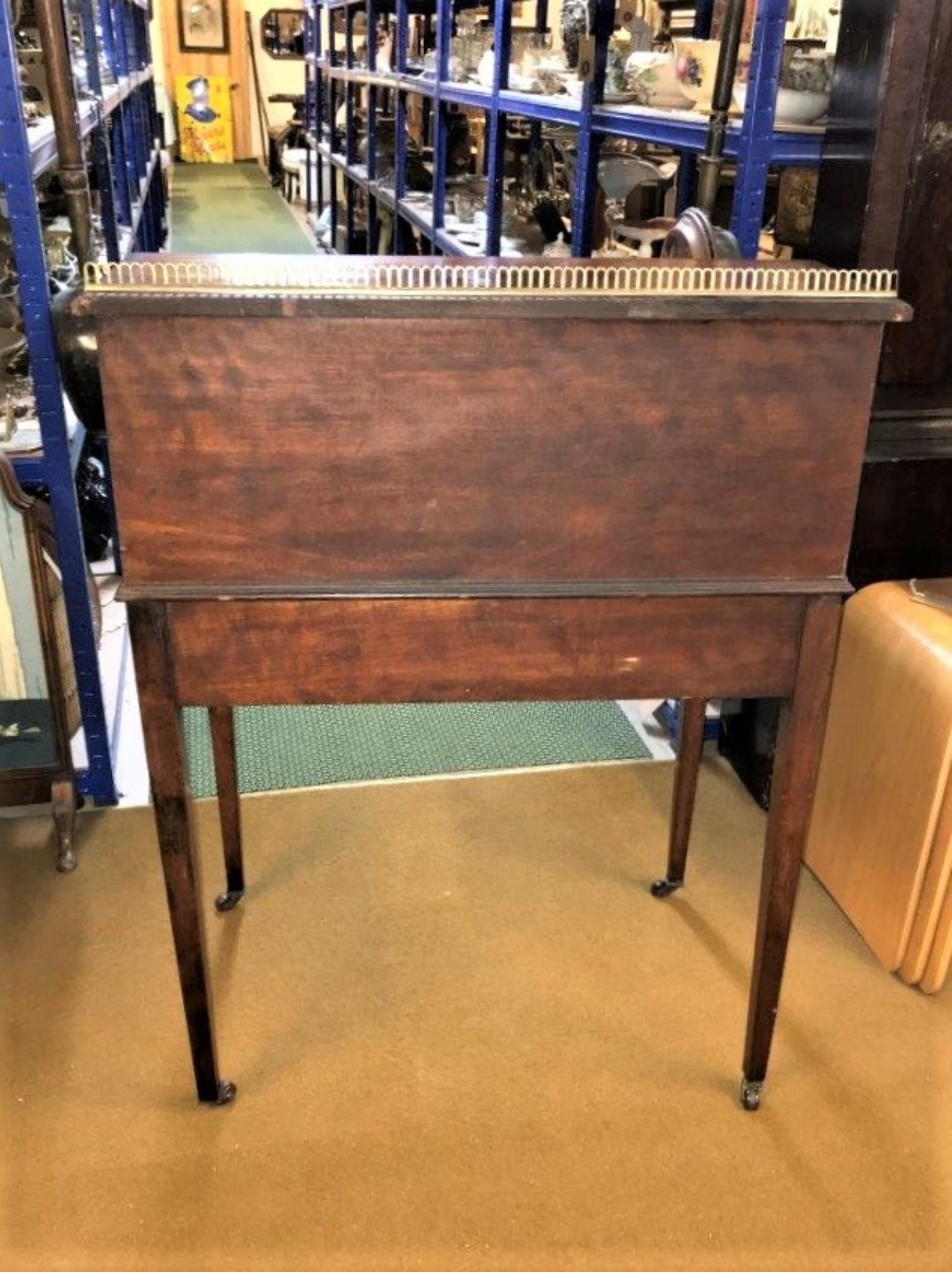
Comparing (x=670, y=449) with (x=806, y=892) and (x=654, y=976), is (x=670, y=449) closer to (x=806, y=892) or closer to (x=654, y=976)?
(x=654, y=976)

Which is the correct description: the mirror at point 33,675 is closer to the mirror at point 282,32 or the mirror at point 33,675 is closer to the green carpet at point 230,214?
the green carpet at point 230,214

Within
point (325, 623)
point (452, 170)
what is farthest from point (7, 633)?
point (452, 170)

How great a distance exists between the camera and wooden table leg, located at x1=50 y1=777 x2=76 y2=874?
6.29 ft

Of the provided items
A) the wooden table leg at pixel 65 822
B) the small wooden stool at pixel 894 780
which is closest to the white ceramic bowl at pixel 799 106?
the small wooden stool at pixel 894 780

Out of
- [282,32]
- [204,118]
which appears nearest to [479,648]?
[282,32]

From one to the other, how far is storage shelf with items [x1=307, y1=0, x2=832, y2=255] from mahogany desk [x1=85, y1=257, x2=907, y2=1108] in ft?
2.98

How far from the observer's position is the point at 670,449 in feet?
Answer: 3.56

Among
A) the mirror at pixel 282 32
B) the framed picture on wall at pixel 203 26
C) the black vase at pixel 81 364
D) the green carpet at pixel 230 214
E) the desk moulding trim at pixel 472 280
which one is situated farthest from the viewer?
the mirror at pixel 282 32

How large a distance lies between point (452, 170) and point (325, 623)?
380 cm

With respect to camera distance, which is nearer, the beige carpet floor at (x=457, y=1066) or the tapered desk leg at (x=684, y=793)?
the beige carpet floor at (x=457, y=1066)

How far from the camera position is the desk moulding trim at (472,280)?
3.26 feet

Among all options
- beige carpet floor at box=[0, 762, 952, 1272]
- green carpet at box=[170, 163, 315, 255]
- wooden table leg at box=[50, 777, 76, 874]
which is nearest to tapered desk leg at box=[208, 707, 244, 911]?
beige carpet floor at box=[0, 762, 952, 1272]

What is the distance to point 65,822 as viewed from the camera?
193 cm

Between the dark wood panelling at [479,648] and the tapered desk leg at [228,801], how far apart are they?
19.5 inches
